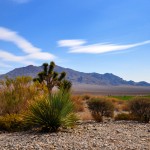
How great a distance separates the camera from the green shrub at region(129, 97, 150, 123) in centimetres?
1684

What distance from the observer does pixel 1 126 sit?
565 inches

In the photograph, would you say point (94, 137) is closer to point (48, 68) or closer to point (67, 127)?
point (67, 127)

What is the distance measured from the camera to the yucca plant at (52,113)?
13.2m

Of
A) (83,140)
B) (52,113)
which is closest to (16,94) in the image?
(52,113)

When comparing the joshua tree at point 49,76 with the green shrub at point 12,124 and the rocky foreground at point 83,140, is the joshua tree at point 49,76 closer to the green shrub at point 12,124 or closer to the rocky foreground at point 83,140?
the green shrub at point 12,124

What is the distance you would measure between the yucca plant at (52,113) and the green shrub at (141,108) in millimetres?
4413

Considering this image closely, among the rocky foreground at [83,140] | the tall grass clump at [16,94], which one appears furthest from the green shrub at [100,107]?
the rocky foreground at [83,140]

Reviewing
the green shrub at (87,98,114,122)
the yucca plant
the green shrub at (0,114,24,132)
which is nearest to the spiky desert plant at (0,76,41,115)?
the green shrub at (0,114,24,132)

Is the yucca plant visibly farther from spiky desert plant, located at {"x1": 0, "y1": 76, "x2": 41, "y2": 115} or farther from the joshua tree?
the joshua tree

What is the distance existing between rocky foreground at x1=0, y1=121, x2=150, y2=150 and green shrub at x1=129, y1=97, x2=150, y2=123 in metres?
3.25

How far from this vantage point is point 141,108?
56.1 ft

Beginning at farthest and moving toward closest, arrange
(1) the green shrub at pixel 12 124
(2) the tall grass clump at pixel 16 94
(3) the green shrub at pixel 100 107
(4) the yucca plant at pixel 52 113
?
1. (3) the green shrub at pixel 100 107
2. (2) the tall grass clump at pixel 16 94
3. (1) the green shrub at pixel 12 124
4. (4) the yucca plant at pixel 52 113

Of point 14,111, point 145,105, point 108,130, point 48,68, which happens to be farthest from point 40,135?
point 48,68

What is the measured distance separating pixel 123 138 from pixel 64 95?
11.1 feet
